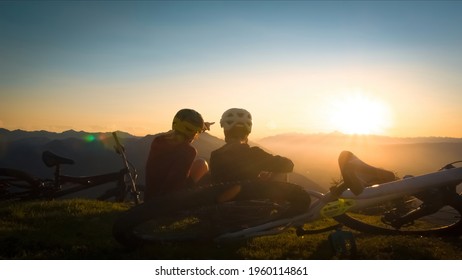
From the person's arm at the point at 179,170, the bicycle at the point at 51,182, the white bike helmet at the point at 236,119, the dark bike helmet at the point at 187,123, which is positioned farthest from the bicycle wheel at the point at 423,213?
the bicycle at the point at 51,182

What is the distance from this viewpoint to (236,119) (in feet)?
21.6

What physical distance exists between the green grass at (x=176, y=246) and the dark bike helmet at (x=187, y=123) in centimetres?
209

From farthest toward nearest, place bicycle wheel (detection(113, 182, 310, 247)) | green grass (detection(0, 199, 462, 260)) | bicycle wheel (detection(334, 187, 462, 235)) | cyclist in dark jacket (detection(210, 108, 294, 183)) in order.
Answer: bicycle wheel (detection(334, 187, 462, 235))
green grass (detection(0, 199, 462, 260))
cyclist in dark jacket (detection(210, 108, 294, 183))
bicycle wheel (detection(113, 182, 310, 247))

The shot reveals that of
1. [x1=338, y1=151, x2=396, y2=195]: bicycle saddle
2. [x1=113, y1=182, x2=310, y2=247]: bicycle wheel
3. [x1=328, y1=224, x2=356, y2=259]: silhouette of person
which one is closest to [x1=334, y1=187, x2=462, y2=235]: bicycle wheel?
[x1=338, y1=151, x2=396, y2=195]: bicycle saddle

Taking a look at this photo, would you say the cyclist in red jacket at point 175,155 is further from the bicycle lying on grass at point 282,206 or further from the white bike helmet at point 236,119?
the bicycle lying on grass at point 282,206

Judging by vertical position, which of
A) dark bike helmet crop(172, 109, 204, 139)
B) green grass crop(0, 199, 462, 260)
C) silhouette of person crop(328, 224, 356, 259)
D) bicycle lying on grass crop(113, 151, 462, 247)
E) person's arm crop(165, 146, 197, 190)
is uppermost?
Answer: dark bike helmet crop(172, 109, 204, 139)

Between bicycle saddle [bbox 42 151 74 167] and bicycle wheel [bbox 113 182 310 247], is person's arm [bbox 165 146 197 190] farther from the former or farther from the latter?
bicycle saddle [bbox 42 151 74 167]

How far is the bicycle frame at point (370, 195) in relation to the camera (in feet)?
20.9

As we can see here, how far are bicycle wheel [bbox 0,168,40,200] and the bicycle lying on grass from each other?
6.82 m

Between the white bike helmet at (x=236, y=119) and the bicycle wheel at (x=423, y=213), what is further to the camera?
the bicycle wheel at (x=423, y=213)

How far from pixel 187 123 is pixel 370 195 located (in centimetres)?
369

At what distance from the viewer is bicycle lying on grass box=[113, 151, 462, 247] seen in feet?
17.4
